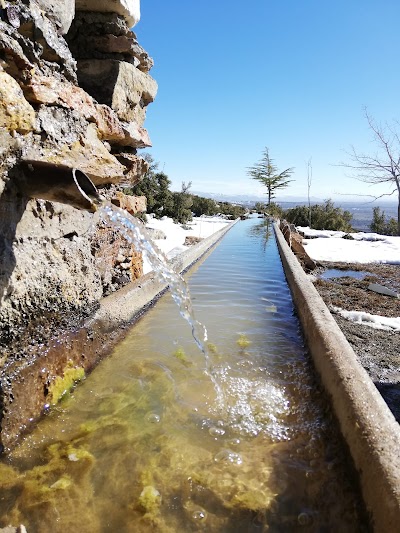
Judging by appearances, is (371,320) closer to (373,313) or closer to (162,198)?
(373,313)

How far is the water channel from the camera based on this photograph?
4.08ft

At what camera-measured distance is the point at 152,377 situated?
7.08 feet

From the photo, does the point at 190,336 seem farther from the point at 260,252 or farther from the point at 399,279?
the point at 260,252

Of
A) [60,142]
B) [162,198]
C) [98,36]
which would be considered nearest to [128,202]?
[60,142]

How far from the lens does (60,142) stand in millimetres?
2021

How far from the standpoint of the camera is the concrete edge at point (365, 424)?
3.47 ft

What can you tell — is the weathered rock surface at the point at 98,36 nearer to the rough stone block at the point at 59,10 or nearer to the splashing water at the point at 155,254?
the rough stone block at the point at 59,10

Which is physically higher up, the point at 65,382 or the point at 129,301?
the point at 129,301

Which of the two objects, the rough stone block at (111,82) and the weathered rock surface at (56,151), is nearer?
the weathered rock surface at (56,151)

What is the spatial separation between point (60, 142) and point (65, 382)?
4.24 feet

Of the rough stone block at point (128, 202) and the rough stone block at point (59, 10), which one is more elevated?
the rough stone block at point (59, 10)

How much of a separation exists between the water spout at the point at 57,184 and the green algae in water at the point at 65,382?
883mm

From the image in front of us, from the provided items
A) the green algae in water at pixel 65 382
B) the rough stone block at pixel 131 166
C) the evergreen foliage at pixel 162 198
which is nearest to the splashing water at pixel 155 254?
the rough stone block at pixel 131 166

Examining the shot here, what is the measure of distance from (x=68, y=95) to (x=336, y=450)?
90.0 inches
